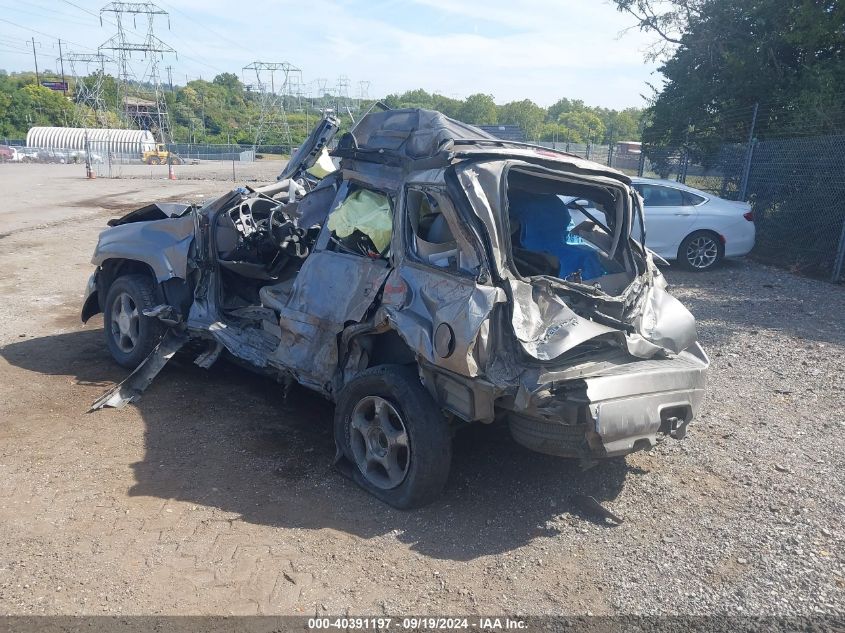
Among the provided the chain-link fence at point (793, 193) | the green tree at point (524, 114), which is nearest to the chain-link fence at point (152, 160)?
the green tree at point (524, 114)

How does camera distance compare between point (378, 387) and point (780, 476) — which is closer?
point (378, 387)

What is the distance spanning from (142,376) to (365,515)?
266 cm

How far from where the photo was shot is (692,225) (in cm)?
1212

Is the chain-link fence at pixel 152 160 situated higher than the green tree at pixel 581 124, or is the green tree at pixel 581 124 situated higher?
the green tree at pixel 581 124

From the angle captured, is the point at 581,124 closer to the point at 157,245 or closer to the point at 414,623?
the point at 157,245

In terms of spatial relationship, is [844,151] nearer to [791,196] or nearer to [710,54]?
[791,196]

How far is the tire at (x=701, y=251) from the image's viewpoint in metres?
12.2

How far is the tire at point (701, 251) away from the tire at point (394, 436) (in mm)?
9507

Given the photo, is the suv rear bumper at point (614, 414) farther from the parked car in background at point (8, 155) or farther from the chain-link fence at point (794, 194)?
the parked car in background at point (8, 155)

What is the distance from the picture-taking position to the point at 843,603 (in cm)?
335

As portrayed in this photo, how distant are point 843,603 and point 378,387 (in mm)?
2610

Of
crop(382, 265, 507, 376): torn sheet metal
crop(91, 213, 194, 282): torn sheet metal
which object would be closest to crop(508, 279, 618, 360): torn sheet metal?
crop(382, 265, 507, 376): torn sheet metal

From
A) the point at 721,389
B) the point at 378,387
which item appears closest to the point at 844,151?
the point at 721,389

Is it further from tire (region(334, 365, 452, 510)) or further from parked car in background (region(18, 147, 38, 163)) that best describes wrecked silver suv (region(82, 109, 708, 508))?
parked car in background (region(18, 147, 38, 163))
